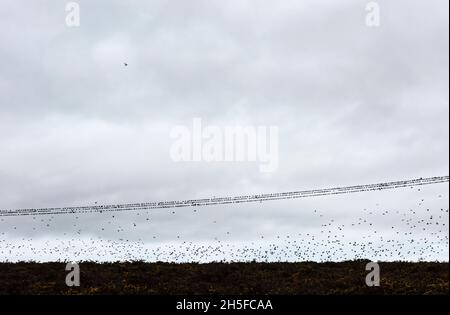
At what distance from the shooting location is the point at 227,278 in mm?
31953

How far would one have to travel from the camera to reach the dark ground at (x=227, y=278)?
95.3 ft

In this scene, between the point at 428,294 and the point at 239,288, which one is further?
the point at 239,288

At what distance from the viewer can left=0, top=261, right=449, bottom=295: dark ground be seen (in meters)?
29.0

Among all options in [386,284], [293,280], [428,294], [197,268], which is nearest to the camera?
[428,294]

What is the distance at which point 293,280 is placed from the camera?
103 feet
